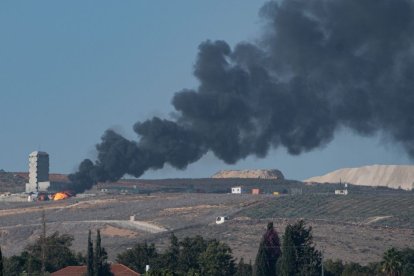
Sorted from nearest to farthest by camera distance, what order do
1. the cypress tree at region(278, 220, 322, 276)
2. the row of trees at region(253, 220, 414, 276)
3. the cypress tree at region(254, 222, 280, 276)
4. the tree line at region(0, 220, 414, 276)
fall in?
the tree line at region(0, 220, 414, 276), the row of trees at region(253, 220, 414, 276), the cypress tree at region(254, 222, 280, 276), the cypress tree at region(278, 220, 322, 276)

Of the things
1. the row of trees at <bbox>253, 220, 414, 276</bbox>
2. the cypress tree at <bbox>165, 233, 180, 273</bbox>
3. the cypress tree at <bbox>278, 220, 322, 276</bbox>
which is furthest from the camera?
the cypress tree at <bbox>165, 233, 180, 273</bbox>

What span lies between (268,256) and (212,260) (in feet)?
20.3

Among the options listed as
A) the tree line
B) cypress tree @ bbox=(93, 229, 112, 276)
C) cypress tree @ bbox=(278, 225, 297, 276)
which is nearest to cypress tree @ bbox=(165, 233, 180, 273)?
the tree line

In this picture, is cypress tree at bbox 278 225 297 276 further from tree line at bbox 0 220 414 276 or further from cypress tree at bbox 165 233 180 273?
cypress tree at bbox 165 233 180 273

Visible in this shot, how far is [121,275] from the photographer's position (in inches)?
5620

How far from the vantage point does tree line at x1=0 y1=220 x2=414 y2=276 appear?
14075cm

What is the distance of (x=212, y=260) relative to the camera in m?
152

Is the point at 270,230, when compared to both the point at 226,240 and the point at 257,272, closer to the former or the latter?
the point at 257,272

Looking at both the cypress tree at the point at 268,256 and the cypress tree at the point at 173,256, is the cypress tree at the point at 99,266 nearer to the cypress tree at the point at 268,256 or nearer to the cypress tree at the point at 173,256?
the cypress tree at the point at 173,256

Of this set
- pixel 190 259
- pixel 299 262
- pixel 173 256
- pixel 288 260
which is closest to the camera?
pixel 288 260

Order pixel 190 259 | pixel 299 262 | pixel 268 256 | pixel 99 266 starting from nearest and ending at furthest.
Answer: pixel 99 266
pixel 299 262
pixel 268 256
pixel 190 259

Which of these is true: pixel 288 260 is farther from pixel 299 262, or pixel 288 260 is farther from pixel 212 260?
pixel 212 260

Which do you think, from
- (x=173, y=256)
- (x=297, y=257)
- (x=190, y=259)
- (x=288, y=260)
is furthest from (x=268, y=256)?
(x=173, y=256)

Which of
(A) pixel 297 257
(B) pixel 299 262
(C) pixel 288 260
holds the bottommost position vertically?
(B) pixel 299 262
